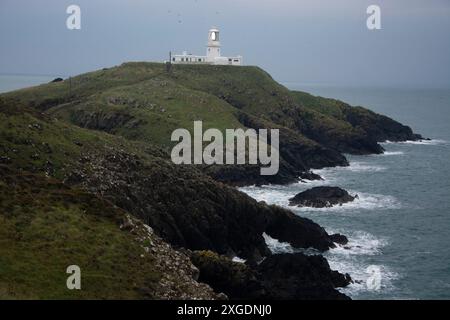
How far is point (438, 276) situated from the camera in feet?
193

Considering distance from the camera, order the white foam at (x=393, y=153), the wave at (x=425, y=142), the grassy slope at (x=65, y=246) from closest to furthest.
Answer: the grassy slope at (x=65, y=246)
the white foam at (x=393, y=153)
the wave at (x=425, y=142)

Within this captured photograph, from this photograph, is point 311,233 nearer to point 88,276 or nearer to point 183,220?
point 183,220

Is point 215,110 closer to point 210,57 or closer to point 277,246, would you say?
point 210,57

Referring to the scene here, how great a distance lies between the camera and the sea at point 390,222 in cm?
5747

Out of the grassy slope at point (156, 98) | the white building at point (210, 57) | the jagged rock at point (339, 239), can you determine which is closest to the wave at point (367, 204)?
the jagged rock at point (339, 239)

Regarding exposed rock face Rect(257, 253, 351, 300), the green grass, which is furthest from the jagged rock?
the green grass

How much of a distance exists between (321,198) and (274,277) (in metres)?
37.9

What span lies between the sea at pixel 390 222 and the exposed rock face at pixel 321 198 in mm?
1363

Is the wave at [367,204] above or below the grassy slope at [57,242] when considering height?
below

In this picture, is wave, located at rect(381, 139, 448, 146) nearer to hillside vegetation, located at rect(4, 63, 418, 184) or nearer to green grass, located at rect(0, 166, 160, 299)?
hillside vegetation, located at rect(4, 63, 418, 184)

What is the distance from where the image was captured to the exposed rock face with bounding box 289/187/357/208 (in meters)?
88.8

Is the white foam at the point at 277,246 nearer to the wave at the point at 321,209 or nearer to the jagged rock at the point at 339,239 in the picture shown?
the jagged rock at the point at 339,239
